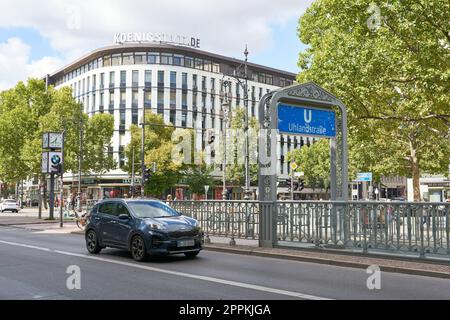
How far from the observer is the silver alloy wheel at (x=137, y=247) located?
1180 centimetres

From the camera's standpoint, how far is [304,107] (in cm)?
1526

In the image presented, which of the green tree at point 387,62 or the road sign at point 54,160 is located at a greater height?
the green tree at point 387,62

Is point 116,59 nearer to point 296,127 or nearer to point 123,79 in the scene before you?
point 123,79

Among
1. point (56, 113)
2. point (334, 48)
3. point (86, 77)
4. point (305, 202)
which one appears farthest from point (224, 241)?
point (86, 77)

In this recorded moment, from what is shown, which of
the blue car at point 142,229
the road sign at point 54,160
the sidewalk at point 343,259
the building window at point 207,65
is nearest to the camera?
the sidewalk at point 343,259

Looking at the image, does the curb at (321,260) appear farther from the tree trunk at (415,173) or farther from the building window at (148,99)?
the building window at (148,99)

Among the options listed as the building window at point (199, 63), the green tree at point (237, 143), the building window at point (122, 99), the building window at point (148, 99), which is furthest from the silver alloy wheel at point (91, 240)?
the building window at point (199, 63)

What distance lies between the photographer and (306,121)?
15.1m

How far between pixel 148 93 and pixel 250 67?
18.2 metres

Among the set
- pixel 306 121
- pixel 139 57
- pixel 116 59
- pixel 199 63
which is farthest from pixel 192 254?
pixel 199 63

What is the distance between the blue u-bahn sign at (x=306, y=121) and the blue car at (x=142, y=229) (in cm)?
430
